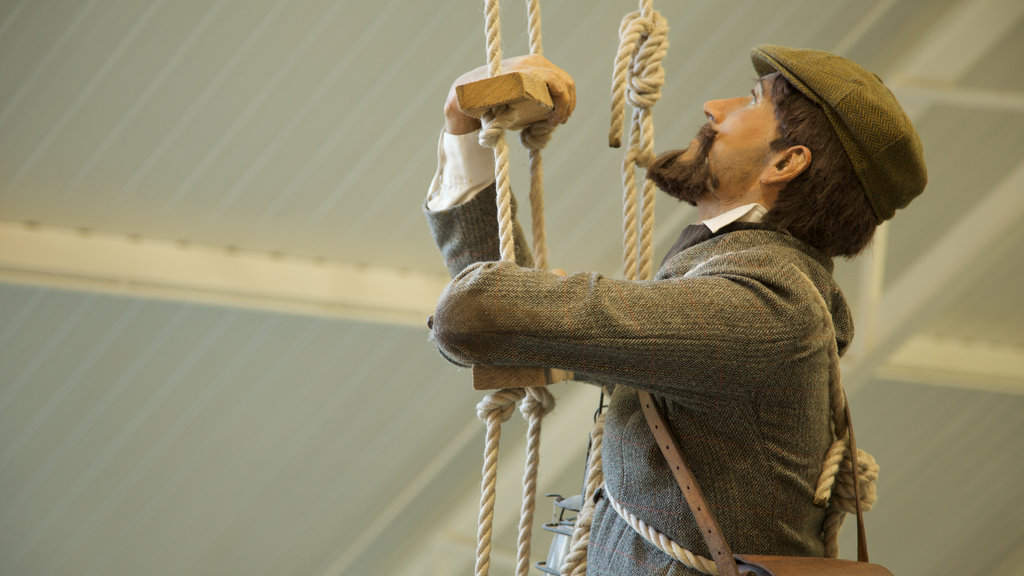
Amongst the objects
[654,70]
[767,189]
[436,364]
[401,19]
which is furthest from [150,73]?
[767,189]

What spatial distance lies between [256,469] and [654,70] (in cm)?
358

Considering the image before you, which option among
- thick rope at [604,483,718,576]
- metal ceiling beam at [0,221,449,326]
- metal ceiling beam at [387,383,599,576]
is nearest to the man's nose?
thick rope at [604,483,718,576]

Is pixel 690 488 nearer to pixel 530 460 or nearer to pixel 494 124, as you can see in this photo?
pixel 530 460

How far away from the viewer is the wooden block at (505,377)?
4.26 feet

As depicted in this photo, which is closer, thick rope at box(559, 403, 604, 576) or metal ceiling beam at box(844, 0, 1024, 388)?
thick rope at box(559, 403, 604, 576)

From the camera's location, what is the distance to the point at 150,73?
130 inches

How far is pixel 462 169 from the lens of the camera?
1.62 meters

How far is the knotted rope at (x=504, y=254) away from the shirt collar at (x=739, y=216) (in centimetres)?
29

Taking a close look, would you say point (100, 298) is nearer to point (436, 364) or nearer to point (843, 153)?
point (436, 364)

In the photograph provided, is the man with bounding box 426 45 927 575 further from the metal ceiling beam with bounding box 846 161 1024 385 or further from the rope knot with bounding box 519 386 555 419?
the metal ceiling beam with bounding box 846 161 1024 385

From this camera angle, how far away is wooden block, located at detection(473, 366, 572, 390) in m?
1.30

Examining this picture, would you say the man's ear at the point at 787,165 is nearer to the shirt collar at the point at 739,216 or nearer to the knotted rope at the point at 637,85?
the shirt collar at the point at 739,216

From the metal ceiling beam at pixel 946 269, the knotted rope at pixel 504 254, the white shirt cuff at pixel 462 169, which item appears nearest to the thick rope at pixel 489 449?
the knotted rope at pixel 504 254

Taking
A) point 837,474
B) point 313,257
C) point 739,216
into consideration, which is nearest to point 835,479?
point 837,474
